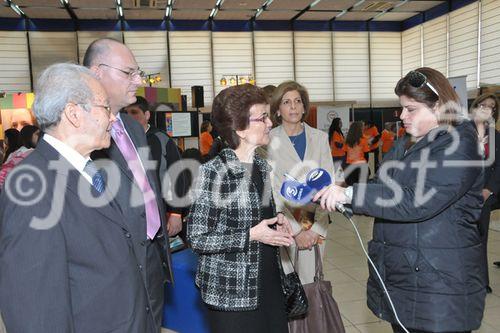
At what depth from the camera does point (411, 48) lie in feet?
50.3

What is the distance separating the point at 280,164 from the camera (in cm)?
296

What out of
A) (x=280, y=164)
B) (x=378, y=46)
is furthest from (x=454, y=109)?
(x=378, y=46)

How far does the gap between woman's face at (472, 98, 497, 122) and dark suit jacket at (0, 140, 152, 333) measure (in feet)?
11.4

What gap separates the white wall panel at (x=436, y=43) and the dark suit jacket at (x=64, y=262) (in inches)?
548

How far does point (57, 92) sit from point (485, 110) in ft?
12.1

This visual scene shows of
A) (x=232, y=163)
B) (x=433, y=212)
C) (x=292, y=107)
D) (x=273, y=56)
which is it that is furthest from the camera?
(x=273, y=56)

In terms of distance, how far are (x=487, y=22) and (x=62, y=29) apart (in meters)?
12.0

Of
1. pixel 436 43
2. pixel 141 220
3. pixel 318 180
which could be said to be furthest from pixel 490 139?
pixel 436 43

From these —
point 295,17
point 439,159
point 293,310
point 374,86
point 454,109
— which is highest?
point 295,17

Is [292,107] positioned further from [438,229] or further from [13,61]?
[13,61]

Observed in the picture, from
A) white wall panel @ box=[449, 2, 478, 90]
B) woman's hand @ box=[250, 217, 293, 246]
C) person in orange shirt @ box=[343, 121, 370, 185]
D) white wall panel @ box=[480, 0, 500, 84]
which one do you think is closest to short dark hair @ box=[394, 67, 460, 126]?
woman's hand @ box=[250, 217, 293, 246]

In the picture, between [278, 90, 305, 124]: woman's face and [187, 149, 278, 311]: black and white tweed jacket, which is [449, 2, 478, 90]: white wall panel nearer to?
[278, 90, 305, 124]: woman's face

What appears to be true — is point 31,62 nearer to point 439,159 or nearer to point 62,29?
point 62,29

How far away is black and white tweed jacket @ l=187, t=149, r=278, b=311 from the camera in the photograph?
194cm
